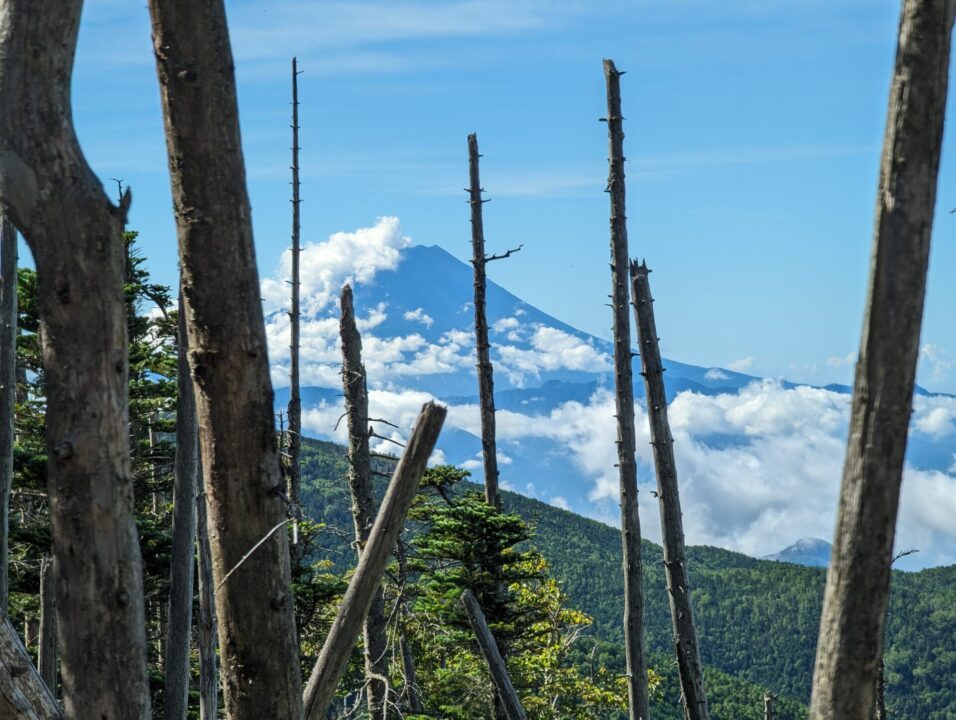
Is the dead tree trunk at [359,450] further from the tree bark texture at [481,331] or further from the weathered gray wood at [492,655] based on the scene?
the weathered gray wood at [492,655]

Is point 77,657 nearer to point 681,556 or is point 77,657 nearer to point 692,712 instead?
point 692,712

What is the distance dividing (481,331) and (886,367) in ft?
43.8

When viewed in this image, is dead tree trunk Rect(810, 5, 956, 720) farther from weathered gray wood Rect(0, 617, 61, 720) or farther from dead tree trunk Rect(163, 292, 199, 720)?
dead tree trunk Rect(163, 292, 199, 720)

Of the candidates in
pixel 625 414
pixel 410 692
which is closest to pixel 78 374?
pixel 625 414

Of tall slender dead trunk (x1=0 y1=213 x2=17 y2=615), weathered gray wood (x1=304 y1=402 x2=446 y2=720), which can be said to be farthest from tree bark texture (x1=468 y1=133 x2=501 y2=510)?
weathered gray wood (x1=304 y1=402 x2=446 y2=720)

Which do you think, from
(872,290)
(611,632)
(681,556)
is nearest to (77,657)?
(872,290)

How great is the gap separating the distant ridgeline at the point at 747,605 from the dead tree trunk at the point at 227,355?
59.8 metres

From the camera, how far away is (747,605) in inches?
3108

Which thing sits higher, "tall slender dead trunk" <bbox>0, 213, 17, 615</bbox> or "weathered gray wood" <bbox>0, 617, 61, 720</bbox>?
"tall slender dead trunk" <bbox>0, 213, 17, 615</bbox>

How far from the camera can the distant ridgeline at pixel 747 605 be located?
67.9 metres

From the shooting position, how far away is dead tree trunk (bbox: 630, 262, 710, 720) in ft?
38.7

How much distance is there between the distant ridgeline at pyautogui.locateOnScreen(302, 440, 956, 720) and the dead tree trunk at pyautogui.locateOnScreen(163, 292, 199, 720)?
52056 millimetres

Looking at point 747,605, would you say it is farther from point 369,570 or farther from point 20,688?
point 20,688

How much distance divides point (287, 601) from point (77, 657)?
0.77 metres
